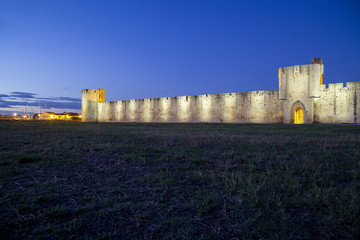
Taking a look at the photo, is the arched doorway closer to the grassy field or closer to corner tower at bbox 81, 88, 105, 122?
the grassy field

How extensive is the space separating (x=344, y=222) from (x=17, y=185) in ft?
10.6

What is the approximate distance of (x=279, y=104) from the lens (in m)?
22.9

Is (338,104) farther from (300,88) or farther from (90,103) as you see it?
(90,103)

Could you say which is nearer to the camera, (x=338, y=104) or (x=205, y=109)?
(x=338, y=104)

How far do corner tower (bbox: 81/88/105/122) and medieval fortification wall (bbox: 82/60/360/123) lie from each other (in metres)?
9.52

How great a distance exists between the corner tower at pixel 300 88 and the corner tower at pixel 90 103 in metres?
30.2

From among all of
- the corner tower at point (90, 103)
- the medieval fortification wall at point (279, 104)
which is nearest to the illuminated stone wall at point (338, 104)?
the medieval fortification wall at point (279, 104)

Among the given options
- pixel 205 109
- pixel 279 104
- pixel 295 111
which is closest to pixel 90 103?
pixel 205 109

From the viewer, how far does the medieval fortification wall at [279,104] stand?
64.2ft

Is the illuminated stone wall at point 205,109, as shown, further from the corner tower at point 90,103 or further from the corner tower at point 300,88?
the corner tower at point 90,103

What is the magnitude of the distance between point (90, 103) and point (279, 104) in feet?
100

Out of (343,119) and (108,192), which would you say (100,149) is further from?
(343,119)

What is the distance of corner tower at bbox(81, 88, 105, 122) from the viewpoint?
3828cm

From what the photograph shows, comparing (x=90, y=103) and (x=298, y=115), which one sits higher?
(x=90, y=103)
